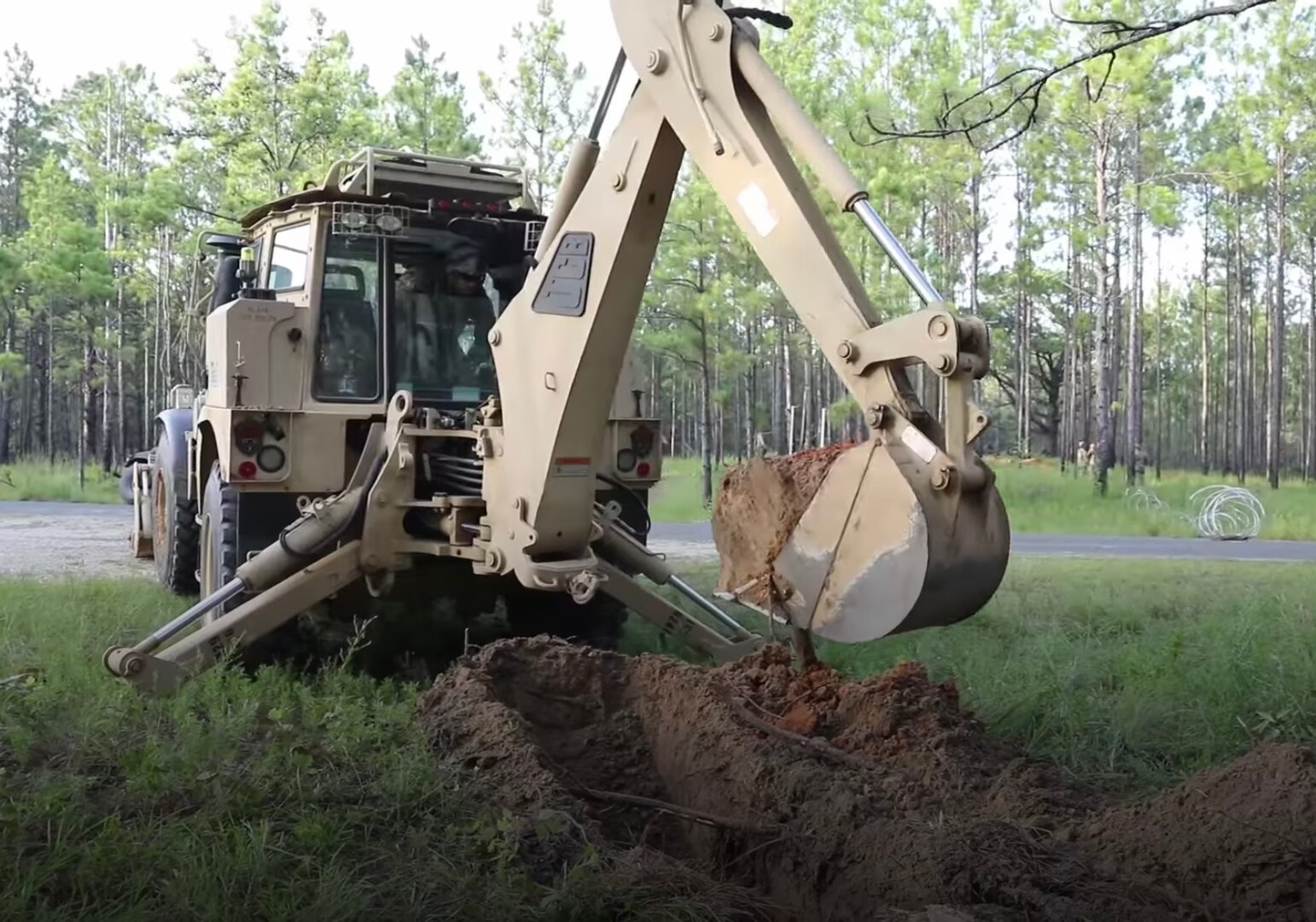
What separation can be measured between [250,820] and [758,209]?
2.79 meters

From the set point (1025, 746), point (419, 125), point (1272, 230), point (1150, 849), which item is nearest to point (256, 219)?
point (1025, 746)

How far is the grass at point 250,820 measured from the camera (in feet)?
10.6

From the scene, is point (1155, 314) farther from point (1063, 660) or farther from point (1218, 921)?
point (1218, 921)

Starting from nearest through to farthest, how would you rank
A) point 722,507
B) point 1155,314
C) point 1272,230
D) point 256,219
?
point 722,507, point 256,219, point 1272,230, point 1155,314

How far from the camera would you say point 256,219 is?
301 inches

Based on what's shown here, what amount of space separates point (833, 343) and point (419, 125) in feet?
62.5

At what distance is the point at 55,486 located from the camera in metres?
22.9

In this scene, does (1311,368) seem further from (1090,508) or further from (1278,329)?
(1090,508)

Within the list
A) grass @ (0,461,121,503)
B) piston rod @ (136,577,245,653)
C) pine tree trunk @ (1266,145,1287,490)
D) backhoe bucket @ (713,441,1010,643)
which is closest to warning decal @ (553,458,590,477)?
backhoe bucket @ (713,441,1010,643)

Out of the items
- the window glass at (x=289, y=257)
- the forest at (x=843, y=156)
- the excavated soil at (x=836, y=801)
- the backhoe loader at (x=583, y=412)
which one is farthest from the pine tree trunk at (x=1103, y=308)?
the excavated soil at (x=836, y=801)

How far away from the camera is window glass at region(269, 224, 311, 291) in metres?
6.89

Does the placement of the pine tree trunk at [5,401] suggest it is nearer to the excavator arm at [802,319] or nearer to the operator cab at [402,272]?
the operator cab at [402,272]

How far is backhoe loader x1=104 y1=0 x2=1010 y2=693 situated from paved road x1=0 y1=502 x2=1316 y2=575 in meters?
4.86

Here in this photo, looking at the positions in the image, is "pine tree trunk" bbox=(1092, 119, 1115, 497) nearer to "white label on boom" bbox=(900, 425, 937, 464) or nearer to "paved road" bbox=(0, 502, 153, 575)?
"paved road" bbox=(0, 502, 153, 575)
